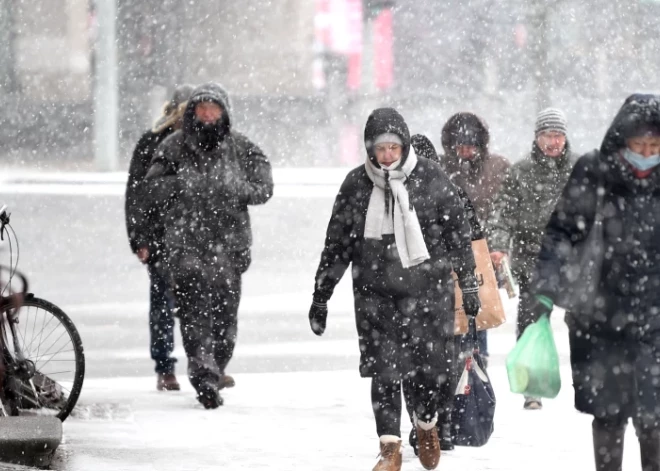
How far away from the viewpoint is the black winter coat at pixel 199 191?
809 centimetres

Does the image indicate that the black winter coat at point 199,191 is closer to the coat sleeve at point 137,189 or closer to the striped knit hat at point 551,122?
the coat sleeve at point 137,189

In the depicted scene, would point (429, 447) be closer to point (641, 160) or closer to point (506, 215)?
point (641, 160)

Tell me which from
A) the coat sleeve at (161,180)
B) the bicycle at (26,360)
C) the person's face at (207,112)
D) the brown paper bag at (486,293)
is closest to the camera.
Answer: the brown paper bag at (486,293)

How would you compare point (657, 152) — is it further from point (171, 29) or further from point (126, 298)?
point (171, 29)

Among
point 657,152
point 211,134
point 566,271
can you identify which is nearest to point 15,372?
point 211,134

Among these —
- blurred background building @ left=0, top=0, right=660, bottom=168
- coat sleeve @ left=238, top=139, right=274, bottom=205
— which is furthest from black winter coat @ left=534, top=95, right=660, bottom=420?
blurred background building @ left=0, top=0, right=660, bottom=168

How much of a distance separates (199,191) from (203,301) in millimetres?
657

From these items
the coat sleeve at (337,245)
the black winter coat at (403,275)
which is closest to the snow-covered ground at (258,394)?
the black winter coat at (403,275)

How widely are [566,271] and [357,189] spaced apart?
4.67 feet

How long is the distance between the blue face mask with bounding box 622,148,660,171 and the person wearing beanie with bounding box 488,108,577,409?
301 cm

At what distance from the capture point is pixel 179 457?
670 cm

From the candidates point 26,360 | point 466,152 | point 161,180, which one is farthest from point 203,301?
point 466,152

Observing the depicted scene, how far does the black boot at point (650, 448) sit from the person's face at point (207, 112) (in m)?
3.59

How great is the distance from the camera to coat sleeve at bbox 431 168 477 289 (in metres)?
6.34
